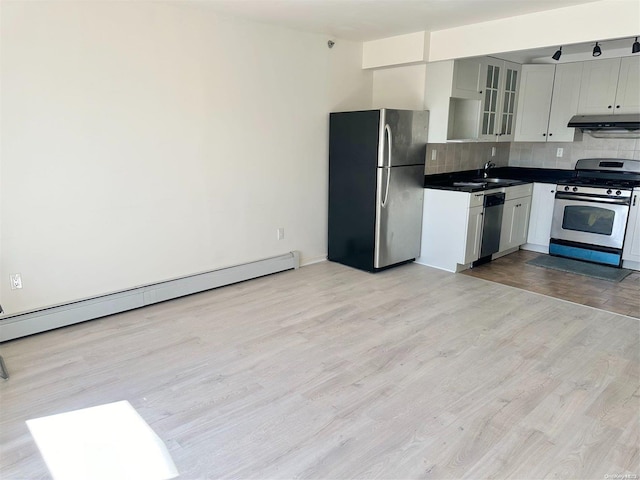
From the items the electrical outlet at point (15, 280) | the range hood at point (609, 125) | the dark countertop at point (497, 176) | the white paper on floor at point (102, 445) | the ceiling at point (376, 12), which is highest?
the ceiling at point (376, 12)

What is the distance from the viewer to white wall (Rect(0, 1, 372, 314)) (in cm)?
304

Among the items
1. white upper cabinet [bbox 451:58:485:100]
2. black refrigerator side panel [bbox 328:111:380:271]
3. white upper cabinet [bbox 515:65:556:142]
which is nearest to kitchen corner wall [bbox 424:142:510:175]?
white upper cabinet [bbox 515:65:556:142]

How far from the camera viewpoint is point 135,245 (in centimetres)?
367

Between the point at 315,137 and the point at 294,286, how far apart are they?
165cm

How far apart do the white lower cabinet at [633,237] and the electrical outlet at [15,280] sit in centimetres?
573

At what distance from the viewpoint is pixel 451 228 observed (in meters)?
4.79

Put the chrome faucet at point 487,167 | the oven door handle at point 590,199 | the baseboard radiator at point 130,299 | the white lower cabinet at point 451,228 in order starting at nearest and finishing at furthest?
the baseboard radiator at point 130,299 → the white lower cabinet at point 451,228 → the oven door handle at point 590,199 → the chrome faucet at point 487,167

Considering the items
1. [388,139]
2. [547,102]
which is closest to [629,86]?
[547,102]

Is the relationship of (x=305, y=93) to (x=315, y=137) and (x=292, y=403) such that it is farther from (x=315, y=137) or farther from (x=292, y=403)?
(x=292, y=403)

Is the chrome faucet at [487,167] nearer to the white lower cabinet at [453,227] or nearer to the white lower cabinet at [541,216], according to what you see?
the white lower cabinet at [541,216]

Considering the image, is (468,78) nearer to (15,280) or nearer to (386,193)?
(386,193)

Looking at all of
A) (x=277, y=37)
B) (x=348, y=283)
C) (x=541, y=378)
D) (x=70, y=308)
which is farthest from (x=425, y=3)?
(x=70, y=308)

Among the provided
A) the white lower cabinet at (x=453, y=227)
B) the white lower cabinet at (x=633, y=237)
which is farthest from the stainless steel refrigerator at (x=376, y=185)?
the white lower cabinet at (x=633, y=237)

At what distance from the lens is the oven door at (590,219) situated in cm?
490
